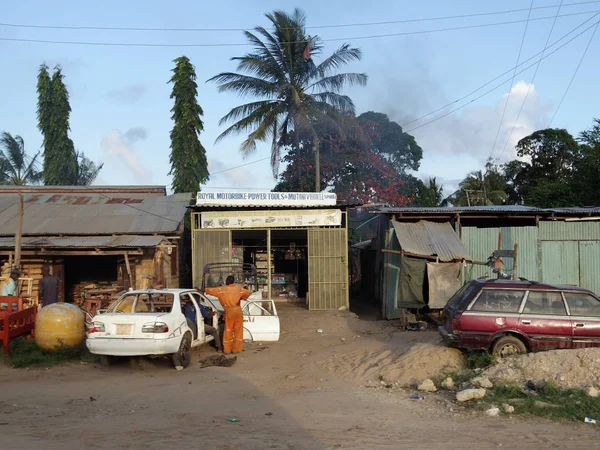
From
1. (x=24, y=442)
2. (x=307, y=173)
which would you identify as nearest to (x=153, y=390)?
(x=24, y=442)

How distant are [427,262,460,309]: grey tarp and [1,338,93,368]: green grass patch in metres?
8.94

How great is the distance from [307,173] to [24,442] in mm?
24624

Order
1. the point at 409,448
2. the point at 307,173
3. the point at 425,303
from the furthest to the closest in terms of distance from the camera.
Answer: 1. the point at 307,173
2. the point at 425,303
3. the point at 409,448

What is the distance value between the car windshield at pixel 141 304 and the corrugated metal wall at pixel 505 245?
9.51m

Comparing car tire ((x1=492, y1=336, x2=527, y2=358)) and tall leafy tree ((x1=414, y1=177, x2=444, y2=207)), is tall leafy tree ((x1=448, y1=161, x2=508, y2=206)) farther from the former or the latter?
car tire ((x1=492, y1=336, x2=527, y2=358))

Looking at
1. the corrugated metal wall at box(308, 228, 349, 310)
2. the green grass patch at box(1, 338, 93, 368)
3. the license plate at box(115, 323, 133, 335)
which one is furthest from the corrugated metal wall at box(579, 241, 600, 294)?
the green grass patch at box(1, 338, 93, 368)

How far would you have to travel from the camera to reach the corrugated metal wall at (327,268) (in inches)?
738

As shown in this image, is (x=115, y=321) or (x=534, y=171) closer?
(x=115, y=321)

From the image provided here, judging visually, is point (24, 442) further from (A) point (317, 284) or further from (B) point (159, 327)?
(A) point (317, 284)

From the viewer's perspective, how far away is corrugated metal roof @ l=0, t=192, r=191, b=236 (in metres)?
18.5

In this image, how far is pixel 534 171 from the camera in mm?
39500

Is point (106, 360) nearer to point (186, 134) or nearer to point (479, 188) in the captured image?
point (186, 134)

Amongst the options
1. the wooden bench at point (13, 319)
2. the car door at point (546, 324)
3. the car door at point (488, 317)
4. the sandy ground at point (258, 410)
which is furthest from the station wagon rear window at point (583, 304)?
the wooden bench at point (13, 319)

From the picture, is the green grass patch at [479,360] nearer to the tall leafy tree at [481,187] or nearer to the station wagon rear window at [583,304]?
the station wagon rear window at [583,304]
